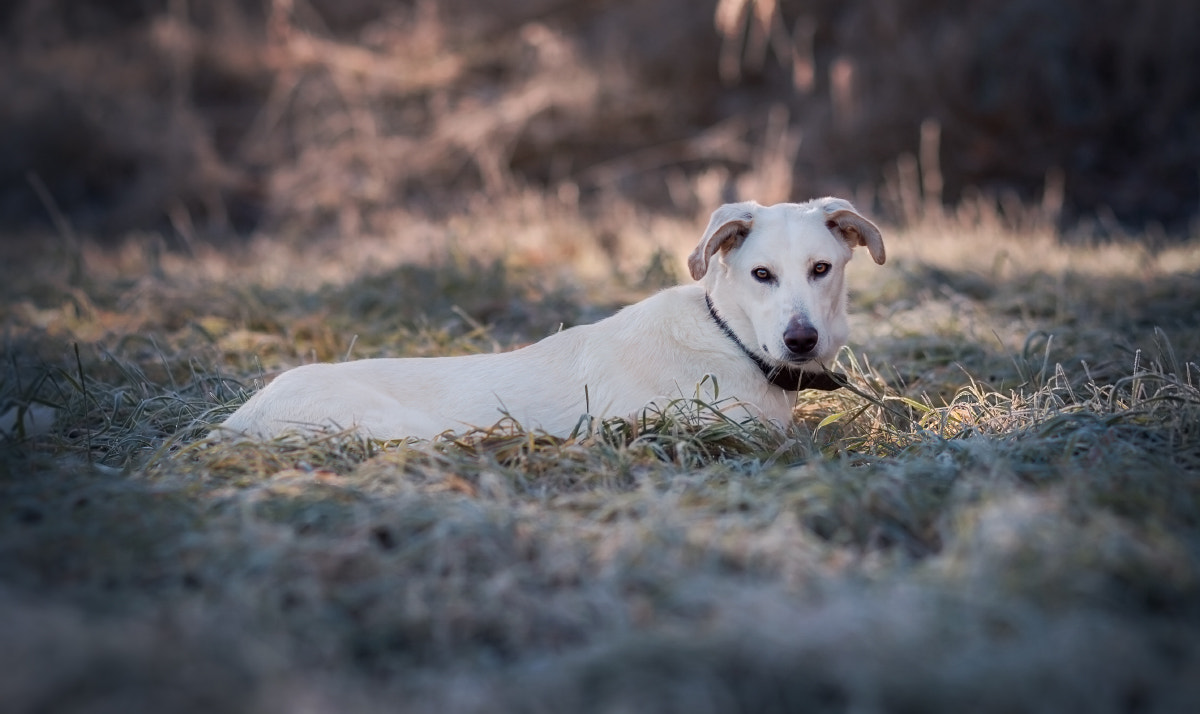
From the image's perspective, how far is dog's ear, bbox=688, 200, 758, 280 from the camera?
3.01m

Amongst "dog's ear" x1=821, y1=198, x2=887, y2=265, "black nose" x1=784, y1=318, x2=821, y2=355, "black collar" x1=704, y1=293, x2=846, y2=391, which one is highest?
"dog's ear" x1=821, y1=198, x2=887, y2=265

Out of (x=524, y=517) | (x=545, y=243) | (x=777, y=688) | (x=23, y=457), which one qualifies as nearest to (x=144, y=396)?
(x=23, y=457)

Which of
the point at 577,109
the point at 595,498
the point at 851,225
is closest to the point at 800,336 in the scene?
the point at 851,225

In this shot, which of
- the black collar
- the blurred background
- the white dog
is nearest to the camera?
the white dog

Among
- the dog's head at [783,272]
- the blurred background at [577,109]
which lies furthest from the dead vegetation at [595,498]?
the blurred background at [577,109]

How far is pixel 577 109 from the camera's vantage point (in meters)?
12.9

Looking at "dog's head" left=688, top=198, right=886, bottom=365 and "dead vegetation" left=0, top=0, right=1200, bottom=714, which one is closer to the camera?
"dead vegetation" left=0, top=0, right=1200, bottom=714

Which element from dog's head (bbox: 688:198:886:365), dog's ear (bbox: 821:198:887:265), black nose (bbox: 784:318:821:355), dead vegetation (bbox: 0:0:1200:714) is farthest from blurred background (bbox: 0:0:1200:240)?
black nose (bbox: 784:318:821:355)

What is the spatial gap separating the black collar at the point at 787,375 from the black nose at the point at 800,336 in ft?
0.69

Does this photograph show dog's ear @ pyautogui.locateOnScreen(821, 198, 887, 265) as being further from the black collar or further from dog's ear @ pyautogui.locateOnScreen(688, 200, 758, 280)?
the black collar

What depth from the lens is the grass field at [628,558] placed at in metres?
1.51

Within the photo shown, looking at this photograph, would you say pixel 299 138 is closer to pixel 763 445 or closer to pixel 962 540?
pixel 763 445

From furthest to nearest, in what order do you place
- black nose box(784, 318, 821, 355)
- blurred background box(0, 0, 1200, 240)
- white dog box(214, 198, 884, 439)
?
blurred background box(0, 0, 1200, 240) < white dog box(214, 198, 884, 439) < black nose box(784, 318, 821, 355)

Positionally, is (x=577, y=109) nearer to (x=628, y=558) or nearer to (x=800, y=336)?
(x=800, y=336)
